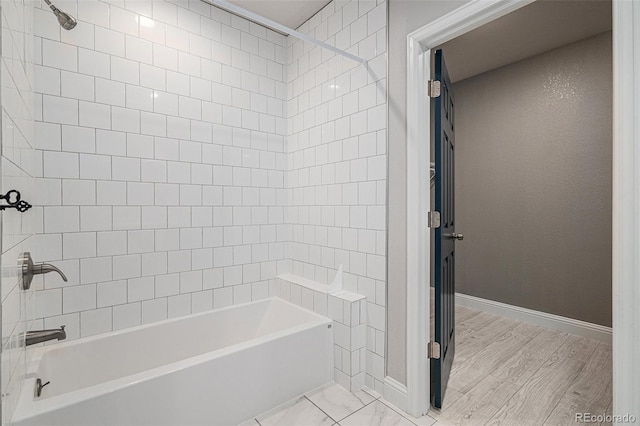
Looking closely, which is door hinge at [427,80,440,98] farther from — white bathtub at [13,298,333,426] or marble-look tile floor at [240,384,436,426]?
marble-look tile floor at [240,384,436,426]

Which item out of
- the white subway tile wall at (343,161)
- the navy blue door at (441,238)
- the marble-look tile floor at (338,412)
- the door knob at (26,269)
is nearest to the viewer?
the door knob at (26,269)

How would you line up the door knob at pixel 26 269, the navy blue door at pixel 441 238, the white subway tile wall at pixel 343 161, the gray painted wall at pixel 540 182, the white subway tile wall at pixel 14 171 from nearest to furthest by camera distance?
the white subway tile wall at pixel 14 171 → the door knob at pixel 26 269 → the navy blue door at pixel 441 238 → the white subway tile wall at pixel 343 161 → the gray painted wall at pixel 540 182

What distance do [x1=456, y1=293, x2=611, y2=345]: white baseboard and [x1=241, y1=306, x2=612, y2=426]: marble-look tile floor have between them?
8cm

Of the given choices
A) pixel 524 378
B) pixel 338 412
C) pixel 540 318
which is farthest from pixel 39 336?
pixel 540 318

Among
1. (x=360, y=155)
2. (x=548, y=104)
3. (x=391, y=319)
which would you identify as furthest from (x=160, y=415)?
(x=548, y=104)

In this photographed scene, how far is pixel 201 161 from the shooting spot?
2365 millimetres

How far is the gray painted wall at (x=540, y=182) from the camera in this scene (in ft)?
9.15

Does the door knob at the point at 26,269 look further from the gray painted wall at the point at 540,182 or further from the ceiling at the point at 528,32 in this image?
the gray painted wall at the point at 540,182

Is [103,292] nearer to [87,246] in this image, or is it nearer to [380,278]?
[87,246]

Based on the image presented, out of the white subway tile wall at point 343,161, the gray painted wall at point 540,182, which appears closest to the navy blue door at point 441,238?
the white subway tile wall at point 343,161

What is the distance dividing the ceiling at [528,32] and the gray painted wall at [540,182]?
0.15 m

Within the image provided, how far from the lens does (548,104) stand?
10.0 feet

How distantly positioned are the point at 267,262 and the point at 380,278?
1.06 meters

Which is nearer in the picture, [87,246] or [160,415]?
[160,415]
